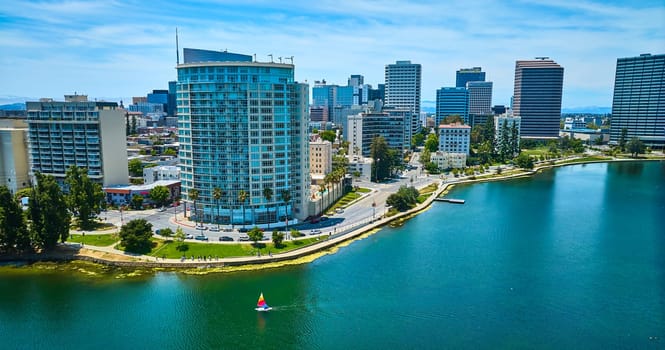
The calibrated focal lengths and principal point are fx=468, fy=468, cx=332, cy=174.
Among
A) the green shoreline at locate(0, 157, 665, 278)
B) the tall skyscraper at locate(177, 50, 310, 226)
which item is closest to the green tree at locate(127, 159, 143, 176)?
the tall skyscraper at locate(177, 50, 310, 226)

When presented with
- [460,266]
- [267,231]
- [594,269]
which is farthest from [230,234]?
[594,269]

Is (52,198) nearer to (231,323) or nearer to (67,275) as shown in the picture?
(67,275)

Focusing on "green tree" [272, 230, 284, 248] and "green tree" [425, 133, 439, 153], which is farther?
"green tree" [425, 133, 439, 153]

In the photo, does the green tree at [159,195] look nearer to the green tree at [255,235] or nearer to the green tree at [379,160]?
the green tree at [255,235]

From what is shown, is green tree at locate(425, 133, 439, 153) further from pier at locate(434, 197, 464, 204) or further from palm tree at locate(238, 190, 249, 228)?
palm tree at locate(238, 190, 249, 228)

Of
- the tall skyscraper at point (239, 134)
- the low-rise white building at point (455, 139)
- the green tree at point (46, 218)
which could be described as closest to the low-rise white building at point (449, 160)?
the low-rise white building at point (455, 139)

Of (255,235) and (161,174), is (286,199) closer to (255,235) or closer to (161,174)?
(255,235)
